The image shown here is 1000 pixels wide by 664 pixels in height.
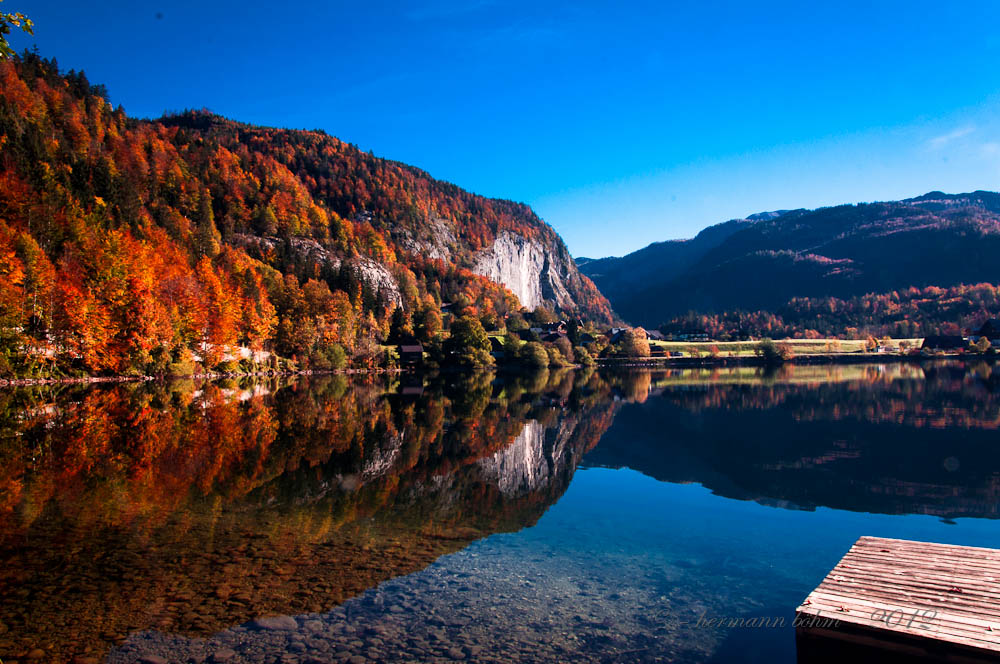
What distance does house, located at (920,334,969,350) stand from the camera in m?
120

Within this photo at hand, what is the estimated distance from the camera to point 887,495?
17516 millimetres

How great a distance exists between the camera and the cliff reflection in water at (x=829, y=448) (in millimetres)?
17719

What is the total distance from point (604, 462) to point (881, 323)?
174770mm

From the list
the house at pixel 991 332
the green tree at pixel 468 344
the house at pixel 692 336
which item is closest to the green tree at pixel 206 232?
the green tree at pixel 468 344

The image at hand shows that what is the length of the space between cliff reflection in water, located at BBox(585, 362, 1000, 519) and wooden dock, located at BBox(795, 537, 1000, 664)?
7.71 m

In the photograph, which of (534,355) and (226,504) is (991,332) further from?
(226,504)

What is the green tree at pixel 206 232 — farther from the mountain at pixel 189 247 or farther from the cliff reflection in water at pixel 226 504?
the cliff reflection in water at pixel 226 504

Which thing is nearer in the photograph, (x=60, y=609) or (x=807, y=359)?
(x=60, y=609)

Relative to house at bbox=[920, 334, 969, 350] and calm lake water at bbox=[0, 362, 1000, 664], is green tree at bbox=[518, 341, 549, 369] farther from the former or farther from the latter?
house at bbox=[920, 334, 969, 350]

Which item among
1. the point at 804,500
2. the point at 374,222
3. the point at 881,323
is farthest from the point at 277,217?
the point at 881,323

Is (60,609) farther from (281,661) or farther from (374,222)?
(374,222)

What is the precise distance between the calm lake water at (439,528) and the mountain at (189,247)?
1963 centimetres

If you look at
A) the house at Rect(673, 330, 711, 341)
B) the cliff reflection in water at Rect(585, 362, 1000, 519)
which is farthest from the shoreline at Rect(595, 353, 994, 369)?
the cliff reflection in water at Rect(585, 362, 1000, 519)

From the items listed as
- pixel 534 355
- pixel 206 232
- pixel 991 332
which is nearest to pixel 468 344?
pixel 534 355
